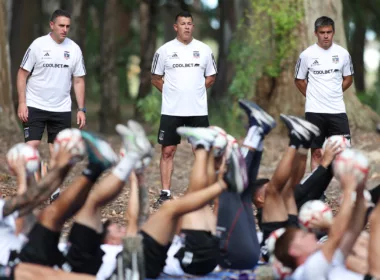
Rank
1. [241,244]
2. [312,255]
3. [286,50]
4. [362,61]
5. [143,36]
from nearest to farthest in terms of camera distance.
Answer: [312,255] < [241,244] < [286,50] < [143,36] < [362,61]

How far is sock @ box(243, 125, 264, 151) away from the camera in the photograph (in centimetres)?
845

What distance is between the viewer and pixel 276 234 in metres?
7.80

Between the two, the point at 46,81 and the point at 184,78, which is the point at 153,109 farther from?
the point at 46,81

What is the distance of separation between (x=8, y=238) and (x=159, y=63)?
166 inches

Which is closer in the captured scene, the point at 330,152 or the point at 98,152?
the point at 98,152

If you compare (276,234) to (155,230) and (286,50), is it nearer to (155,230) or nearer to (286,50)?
(155,230)

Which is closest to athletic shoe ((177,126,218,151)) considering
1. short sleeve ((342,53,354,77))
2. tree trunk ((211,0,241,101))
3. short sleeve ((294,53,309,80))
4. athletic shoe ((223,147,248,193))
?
athletic shoe ((223,147,248,193))

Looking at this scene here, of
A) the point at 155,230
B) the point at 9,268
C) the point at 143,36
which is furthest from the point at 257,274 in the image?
the point at 143,36

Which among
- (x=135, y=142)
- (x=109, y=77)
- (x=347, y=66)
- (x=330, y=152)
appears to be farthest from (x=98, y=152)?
(x=109, y=77)

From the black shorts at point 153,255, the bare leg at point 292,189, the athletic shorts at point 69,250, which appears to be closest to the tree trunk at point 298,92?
the bare leg at point 292,189

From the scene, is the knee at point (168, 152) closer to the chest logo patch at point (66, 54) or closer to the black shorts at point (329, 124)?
the chest logo patch at point (66, 54)

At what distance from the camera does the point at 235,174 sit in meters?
7.40

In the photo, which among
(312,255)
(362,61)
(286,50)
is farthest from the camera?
(362,61)

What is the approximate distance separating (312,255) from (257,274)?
1.02 m
